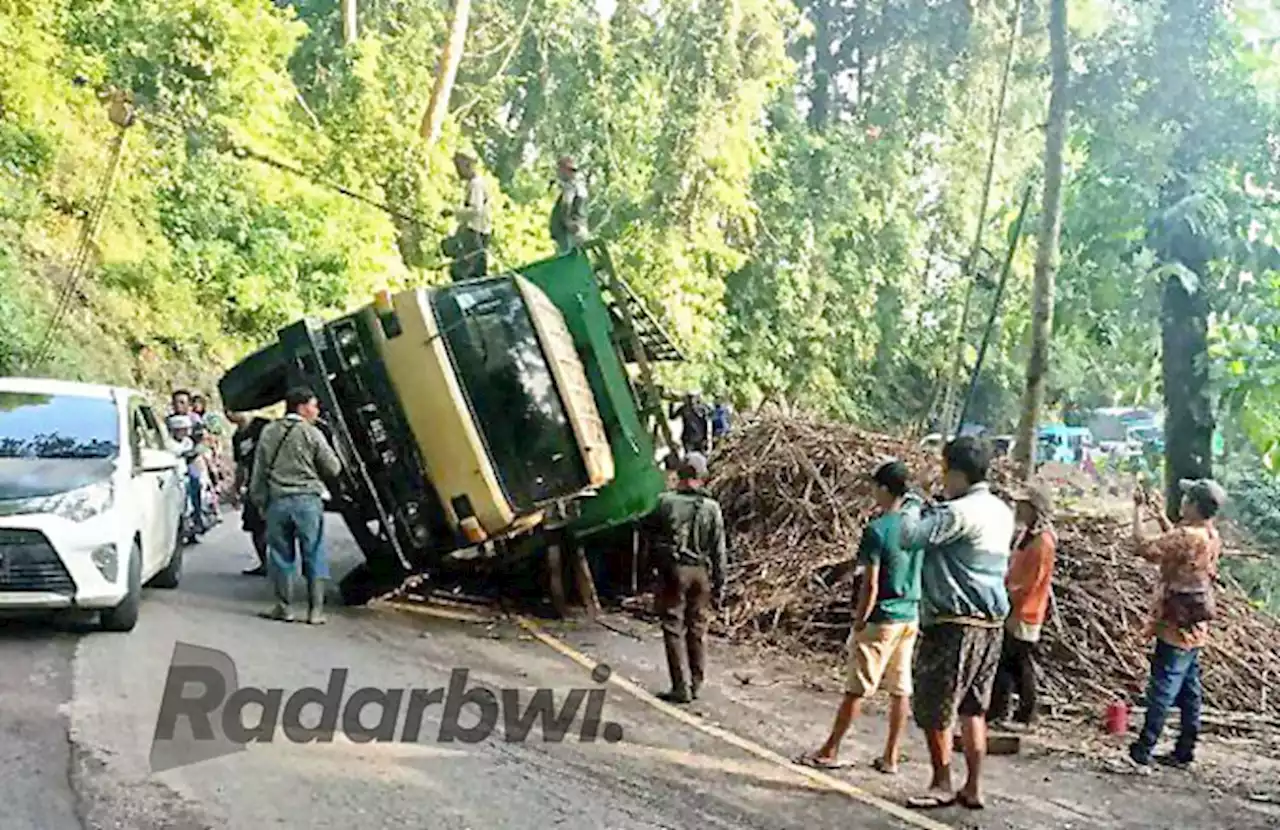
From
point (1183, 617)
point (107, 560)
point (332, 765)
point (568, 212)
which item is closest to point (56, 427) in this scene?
point (107, 560)

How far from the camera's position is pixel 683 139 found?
29.7 meters

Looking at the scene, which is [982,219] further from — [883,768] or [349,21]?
[883,768]

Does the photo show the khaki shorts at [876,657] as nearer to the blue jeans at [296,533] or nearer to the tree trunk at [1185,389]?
the blue jeans at [296,533]

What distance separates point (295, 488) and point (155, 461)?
0.97 metres

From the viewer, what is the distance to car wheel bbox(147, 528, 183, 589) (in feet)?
36.6

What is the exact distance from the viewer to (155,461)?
9.84 meters

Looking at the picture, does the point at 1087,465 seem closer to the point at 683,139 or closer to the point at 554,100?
the point at 683,139

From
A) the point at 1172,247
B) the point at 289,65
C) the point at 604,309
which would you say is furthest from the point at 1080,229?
the point at 289,65

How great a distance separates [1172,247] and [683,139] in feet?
55.1

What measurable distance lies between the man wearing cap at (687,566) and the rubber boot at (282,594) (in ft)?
9.58

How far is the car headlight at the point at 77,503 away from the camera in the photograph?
8.47 metres

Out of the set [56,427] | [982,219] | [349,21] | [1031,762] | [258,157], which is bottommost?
[1031,762]

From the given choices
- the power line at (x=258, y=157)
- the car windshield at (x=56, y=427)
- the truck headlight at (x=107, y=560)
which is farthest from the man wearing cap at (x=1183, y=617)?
the power line at (x=258, y=157)

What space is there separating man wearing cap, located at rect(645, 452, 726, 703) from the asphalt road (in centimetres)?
49
